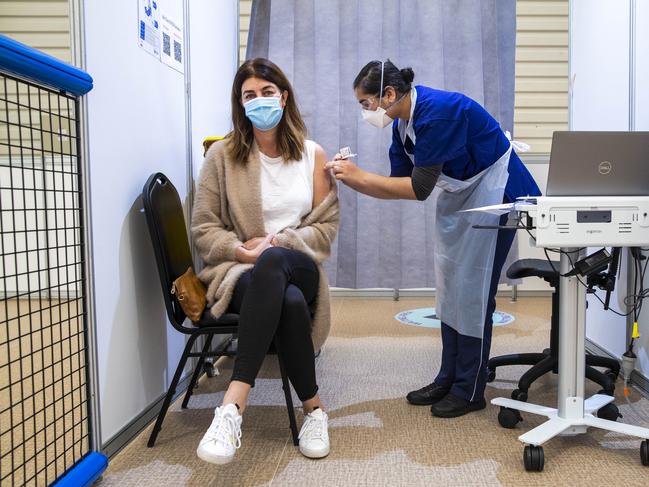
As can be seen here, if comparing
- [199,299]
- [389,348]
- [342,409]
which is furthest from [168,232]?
[389,348]

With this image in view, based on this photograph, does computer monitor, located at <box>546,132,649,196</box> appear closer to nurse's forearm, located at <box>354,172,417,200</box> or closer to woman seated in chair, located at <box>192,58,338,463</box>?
nurse's forearm, located at <box>354,172,417,200</box>

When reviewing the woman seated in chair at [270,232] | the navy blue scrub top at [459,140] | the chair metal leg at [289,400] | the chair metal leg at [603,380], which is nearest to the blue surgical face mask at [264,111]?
the woman seated in chair at [270,232]

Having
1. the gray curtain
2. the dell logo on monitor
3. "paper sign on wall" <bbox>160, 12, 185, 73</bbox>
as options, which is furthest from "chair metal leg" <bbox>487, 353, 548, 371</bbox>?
"paper sign on wall" <bbox>160, 12, 185, 73</bbox>

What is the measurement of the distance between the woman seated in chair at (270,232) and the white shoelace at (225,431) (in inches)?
4.7

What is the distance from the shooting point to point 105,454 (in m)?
1.66

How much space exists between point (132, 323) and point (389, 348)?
144cm

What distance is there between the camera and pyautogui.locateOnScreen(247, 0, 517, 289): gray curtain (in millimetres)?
3584

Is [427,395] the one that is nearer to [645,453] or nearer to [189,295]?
[645,453]

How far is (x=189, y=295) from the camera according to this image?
1802mm

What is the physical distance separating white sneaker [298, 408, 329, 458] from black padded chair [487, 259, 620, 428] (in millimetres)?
587

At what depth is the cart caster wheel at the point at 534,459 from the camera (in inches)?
62.6

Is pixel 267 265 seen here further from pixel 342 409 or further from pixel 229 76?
pixel 229 76

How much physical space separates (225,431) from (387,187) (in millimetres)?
941

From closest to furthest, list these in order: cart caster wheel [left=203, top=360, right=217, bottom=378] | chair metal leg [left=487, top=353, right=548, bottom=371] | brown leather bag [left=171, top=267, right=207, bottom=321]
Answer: brown leather bag [left=171, top=267, right=207, bottom=321], chair metal leg [left=487, top=353, right=548, bottom=371], cart caster wheel [left=203, top=360, right=217, bottom=378]
